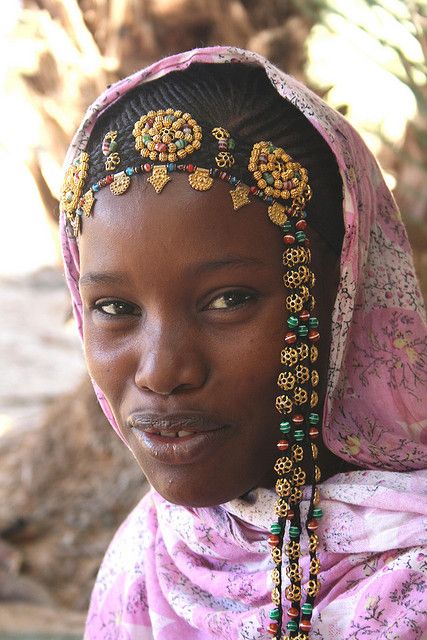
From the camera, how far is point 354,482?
164 cm

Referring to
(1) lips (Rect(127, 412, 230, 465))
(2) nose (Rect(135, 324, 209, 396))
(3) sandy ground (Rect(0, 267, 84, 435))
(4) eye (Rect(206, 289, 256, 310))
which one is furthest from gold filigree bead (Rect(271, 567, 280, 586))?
(3) sandy ground (Rect(0, 267, 84, 435))

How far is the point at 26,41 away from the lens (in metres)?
4.05

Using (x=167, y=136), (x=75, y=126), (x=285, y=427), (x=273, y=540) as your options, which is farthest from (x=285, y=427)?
(x=75, y=126)

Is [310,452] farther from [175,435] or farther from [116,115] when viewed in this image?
[116,115]

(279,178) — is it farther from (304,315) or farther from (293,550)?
(293,550)

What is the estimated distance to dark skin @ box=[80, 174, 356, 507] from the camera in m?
1.52

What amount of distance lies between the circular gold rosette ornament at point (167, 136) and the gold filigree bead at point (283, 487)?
63 cm

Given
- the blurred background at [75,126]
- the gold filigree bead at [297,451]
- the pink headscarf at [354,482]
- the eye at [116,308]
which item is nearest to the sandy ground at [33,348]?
the blurred background at [75,126]

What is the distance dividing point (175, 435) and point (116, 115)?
66cm

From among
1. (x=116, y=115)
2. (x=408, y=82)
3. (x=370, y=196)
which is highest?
(x=408, y=82)

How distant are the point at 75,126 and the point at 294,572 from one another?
288 centimetres

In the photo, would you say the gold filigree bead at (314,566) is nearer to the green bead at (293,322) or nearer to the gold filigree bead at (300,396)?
the gold filigree bead at (300,396)

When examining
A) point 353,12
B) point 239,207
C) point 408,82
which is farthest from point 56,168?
point 239,207

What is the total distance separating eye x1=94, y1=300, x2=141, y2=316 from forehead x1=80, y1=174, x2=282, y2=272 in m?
0.08
